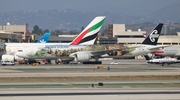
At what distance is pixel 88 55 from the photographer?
88312 mm

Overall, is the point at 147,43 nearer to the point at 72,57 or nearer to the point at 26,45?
the point at 72,57

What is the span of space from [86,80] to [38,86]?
8.62 m

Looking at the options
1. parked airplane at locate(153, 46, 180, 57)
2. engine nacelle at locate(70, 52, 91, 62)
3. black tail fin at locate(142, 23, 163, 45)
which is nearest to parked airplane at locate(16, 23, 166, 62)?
engine nacelle at locate(70, 52, 91, 62)

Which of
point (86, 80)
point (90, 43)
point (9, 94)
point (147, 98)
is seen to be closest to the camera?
point (147, 98)

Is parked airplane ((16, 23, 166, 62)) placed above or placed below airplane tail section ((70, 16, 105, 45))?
below

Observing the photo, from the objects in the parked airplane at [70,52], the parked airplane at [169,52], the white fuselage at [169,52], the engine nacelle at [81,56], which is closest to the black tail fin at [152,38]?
the parked airplane at [70,52]

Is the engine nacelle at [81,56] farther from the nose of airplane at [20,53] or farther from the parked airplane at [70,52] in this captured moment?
the nose of airplane at [20,53]

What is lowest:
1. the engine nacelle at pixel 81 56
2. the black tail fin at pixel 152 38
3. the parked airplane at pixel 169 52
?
the engine nacelle at pixel 81 56

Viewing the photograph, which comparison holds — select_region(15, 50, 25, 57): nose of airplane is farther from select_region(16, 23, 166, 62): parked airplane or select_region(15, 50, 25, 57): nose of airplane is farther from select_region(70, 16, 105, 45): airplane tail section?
select_region(70, 16, 105, 45): airplane tail section

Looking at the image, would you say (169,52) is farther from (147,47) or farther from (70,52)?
(70,52)

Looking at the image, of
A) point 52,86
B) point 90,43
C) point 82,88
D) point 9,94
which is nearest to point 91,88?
point 82,88

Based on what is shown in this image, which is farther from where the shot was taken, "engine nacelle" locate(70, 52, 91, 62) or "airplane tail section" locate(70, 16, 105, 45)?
"airplane tail section" locate(70, 16, 105, 45)

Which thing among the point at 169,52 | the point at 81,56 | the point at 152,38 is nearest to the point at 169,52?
the point at 169,52

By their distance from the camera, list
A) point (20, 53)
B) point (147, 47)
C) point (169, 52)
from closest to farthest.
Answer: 1. point (20, 53)
2. point (147, 47)
3. point (169, 52)
